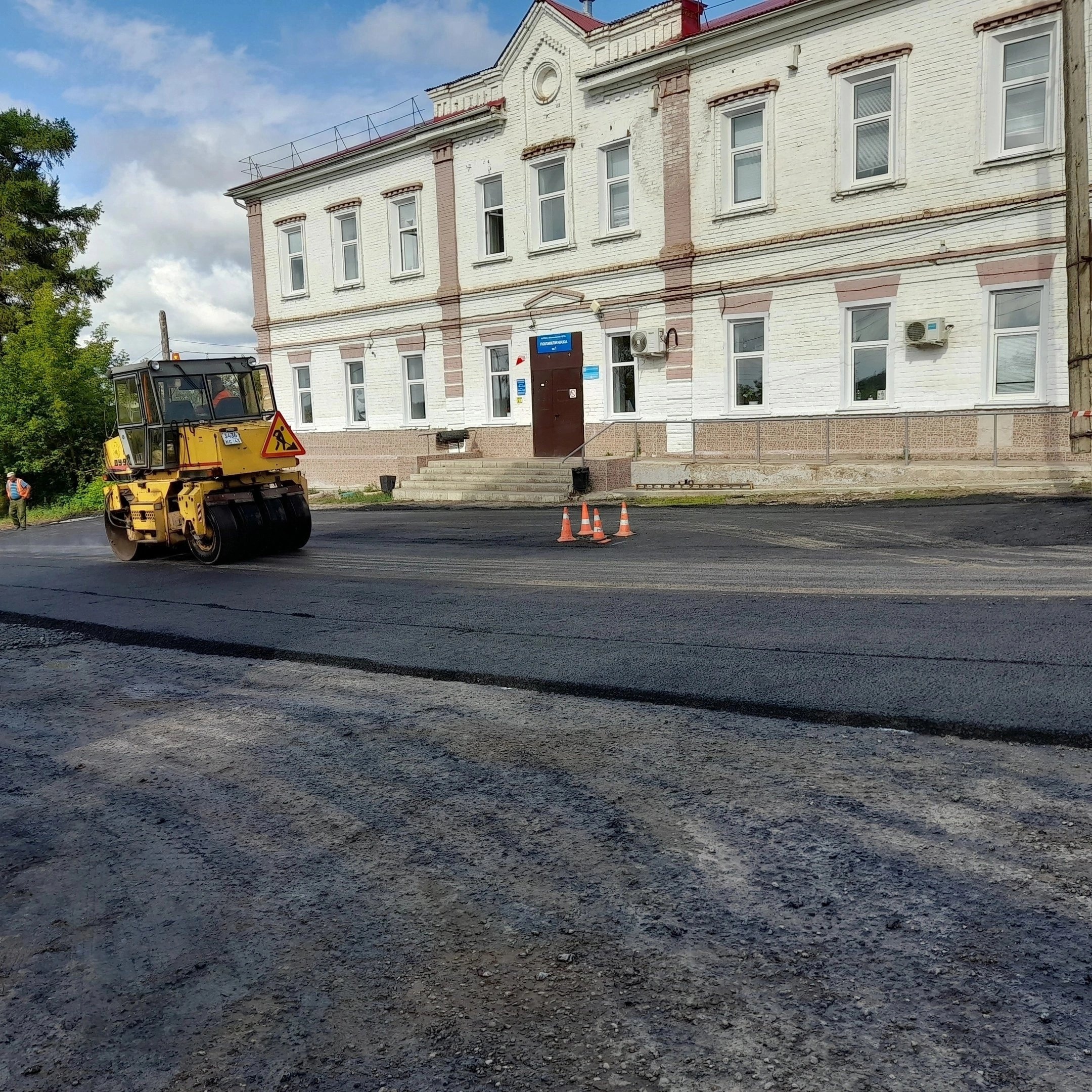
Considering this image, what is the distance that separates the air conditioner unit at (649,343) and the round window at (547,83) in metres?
6.62

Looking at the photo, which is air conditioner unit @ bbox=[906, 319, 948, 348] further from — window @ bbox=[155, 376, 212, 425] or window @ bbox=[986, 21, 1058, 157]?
window @ bbox=[155, 376, 212, 425]

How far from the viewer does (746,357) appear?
21.6 m

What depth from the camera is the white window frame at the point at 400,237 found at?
2764cm

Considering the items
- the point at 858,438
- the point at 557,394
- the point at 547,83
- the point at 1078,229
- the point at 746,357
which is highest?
the point at 547,83

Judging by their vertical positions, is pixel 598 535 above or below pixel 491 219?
below

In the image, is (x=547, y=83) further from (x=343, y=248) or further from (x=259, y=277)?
(x=259, y=277)

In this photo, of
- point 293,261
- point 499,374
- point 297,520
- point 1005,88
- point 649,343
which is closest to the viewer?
point 297,520

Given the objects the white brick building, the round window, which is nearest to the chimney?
the white brick building

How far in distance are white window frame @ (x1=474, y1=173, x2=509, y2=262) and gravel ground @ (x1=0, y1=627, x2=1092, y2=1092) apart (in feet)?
71.4

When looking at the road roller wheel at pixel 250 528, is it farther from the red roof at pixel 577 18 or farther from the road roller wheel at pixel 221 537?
the red roof at pixel 577 18

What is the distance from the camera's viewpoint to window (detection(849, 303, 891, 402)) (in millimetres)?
19578

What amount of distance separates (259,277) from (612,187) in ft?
47.0

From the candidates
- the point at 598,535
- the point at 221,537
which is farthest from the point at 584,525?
the point at 221,537

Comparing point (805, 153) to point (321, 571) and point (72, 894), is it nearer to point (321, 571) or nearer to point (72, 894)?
point (321, 571)
